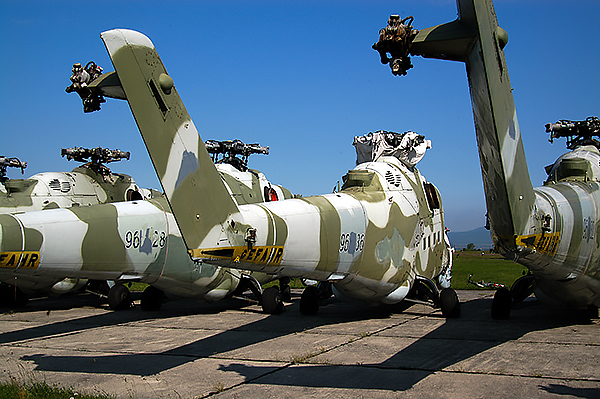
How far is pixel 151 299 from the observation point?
13.0 metres

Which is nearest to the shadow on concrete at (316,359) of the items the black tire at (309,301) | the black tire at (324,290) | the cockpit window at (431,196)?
the black tire at (309,301)

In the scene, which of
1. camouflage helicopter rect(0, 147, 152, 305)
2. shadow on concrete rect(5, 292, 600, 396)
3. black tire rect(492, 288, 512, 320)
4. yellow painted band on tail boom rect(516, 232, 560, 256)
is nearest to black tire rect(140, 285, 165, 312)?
shadow on concrete rect(5, 292, 600, 396)

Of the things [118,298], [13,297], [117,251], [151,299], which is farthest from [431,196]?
[13,297]

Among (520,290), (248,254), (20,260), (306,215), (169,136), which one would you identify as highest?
(169,136)

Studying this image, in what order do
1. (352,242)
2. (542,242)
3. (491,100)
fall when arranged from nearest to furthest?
(491,100) → (542,242) → (352,242)

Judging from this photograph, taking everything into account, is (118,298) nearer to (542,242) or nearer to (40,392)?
(40,392)

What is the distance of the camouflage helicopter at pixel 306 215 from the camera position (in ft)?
20.0

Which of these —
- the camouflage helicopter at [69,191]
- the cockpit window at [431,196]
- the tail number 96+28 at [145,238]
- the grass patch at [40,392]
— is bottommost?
the grass patch at [40,392]

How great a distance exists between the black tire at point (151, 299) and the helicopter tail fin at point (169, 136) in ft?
24.0

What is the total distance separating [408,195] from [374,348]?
13.1 ft

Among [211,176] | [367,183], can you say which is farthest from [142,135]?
[367,183]

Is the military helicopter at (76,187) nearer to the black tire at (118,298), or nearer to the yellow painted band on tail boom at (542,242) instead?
the black tire at (118,298)

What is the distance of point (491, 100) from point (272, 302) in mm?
8133

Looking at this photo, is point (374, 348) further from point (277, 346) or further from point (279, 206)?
point (279, 206)
